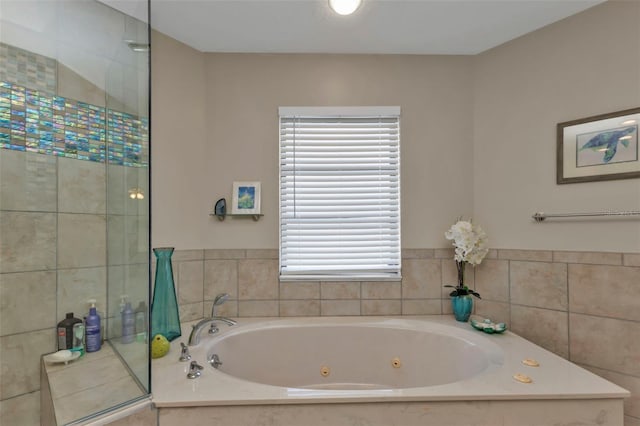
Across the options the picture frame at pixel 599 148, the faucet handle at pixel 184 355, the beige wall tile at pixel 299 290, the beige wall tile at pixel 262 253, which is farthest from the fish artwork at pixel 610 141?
the faucet handle at pixel 184 355

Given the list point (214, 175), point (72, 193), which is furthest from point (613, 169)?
point (72, 193)

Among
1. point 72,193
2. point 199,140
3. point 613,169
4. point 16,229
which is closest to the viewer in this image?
point 16,229

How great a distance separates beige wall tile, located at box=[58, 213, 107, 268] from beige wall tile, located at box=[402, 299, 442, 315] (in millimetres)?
Answer: 1795

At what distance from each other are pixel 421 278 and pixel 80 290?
1.96 meters

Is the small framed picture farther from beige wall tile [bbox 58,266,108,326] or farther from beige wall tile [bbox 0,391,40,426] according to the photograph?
beige wall tile [bbox 0,391,40,426]

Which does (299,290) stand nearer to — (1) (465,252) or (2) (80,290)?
(1) (465,252)

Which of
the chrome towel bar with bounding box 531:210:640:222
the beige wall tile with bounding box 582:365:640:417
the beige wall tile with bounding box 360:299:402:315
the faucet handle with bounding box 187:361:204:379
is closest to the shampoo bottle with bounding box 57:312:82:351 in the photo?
the faucet handle with bounding box 187:361:204:379

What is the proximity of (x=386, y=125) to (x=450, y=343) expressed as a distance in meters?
1.44

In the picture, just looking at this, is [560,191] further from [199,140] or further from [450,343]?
[199,140]

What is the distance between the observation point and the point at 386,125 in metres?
2.19

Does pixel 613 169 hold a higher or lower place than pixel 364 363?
higher

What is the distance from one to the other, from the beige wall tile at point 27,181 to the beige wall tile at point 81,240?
0.10 meters

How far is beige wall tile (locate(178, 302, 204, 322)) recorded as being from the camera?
2018 millimetres

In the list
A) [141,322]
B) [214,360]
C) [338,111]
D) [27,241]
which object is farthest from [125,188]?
[338,111]
